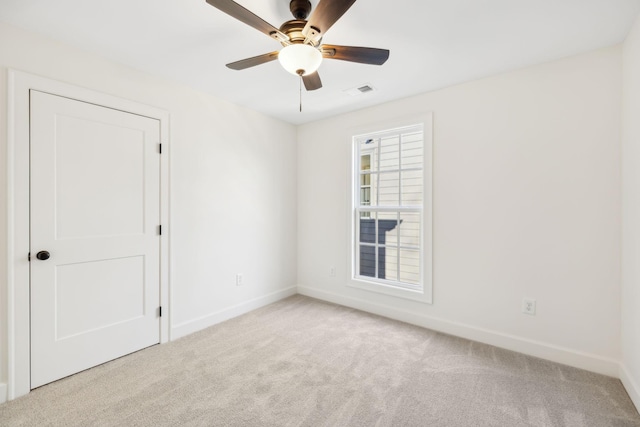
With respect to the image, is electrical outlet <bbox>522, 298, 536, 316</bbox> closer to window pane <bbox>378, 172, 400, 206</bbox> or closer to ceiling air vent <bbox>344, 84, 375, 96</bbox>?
window pane <bbox>378, 172, 400, 206</bbox>

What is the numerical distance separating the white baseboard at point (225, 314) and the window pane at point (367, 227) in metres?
1.31

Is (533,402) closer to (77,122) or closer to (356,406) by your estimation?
(356,406)

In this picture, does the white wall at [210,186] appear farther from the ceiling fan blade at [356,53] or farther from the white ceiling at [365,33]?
the ceiling fan blade at [356,53]

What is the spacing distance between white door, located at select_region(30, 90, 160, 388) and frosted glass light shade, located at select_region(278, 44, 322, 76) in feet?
5.40

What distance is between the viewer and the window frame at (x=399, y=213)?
3016 millimetres

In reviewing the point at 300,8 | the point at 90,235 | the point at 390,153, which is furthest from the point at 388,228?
the point at 90,235

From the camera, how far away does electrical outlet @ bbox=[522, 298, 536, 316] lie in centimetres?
247

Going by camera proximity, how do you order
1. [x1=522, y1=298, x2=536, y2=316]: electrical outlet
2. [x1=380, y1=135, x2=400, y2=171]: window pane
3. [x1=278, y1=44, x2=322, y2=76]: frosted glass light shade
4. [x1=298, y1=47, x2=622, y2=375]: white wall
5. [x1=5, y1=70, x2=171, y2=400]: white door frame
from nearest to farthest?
1. [x1=278, y1=44, x2=322, y2=76]: frosted glass light shade
2. [x1=5, y1=70, x2=171, y2=400]: white door frame
3. [x1=298, y1=47, x2=622, y2=375]: white wall
4. [x1=522, y1=298, x2=536, y2=316]: electrical outlet
5. [x1=380, y1=135, x2=400, y2=171]: window pane

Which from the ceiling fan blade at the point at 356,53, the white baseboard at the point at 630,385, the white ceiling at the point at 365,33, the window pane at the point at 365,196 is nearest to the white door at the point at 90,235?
the white ceiling at the point at 365,33

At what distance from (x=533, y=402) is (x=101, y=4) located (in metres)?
3.65

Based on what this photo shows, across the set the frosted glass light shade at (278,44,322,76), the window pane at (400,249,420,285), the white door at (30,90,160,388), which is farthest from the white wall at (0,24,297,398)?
the frosted glass light shade at (278,44,322,76)

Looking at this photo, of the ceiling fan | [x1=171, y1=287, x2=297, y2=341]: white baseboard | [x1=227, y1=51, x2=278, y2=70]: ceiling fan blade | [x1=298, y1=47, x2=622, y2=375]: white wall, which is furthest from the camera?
[x1=171, y1=287, x2=297, y2=341]: white baseboard

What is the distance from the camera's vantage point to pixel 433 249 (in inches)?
118

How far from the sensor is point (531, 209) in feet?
8.09
